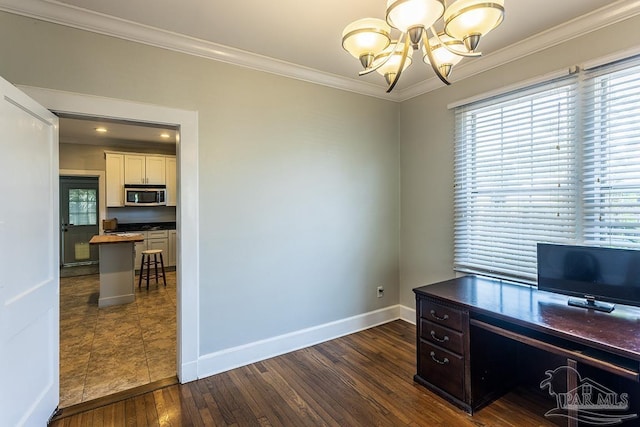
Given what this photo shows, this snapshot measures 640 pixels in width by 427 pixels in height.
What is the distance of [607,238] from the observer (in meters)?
2.25

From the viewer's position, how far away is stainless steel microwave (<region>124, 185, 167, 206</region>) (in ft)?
20.9

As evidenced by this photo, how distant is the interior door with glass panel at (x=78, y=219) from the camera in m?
6.85

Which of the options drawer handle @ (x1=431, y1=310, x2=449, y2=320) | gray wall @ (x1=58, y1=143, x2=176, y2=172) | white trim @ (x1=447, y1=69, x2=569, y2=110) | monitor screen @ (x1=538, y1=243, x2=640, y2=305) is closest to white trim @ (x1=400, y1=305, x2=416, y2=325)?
drawer handle @ (x1=431, y1=310, x2=449, y2=320)

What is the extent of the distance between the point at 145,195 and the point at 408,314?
5646mm

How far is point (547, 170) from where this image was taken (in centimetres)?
256

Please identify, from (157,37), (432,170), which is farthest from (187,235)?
(432,170)

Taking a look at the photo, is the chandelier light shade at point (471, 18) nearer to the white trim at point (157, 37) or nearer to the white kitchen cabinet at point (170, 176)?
the white trim at point (157, 37)

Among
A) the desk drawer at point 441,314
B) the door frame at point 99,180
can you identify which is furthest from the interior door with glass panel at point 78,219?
the desk drawer at point 441,314

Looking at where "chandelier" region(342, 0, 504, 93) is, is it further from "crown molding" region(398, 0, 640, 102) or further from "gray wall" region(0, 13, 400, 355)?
"gray wall" region(0, 13, 400, 355)

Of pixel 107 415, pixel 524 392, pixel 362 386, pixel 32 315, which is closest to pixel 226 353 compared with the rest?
pixel 107 415

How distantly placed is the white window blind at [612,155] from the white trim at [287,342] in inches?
85.2

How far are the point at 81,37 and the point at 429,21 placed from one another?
2.34 meters

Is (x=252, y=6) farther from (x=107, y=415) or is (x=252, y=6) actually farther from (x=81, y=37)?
(x=107, y=415)

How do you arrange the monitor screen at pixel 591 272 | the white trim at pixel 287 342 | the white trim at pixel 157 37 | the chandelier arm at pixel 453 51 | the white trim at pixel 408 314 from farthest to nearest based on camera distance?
the white trim at pixel 408 314, the white trim at pixel 287 342, the white trim at pixel 157 37, the monitor screen at pixel 591 272, the chandelier arm at pixel 453 51
